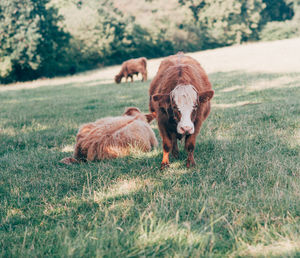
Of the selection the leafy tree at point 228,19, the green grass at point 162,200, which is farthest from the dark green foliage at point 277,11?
the green grass at point 162,200

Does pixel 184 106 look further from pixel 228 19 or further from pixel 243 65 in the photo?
pixel 228 19

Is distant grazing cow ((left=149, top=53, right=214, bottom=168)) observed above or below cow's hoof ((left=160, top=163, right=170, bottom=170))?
above

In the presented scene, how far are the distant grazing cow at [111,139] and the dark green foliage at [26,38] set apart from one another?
2615cm

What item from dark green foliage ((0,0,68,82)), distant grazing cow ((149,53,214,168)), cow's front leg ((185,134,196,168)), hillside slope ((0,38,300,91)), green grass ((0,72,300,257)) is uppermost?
dark green foliage ((0,0,68,82))

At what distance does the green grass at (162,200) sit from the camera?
2.15 metres

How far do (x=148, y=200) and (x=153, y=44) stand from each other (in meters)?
41.6

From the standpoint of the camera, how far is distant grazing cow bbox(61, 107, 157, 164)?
4.64 m

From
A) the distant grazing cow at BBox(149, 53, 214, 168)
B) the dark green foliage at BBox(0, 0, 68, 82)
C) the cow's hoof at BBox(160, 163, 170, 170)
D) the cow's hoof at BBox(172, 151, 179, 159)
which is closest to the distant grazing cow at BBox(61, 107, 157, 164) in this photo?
the cow's hoof at BBox(172, 151, 179, 159)

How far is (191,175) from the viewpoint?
3.53 metres

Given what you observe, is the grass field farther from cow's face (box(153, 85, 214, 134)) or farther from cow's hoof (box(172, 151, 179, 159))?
cow's face (box(153, 85, 214, 134))

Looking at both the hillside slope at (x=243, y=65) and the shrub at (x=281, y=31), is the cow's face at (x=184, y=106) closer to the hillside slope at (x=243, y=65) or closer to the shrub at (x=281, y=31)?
the hillside slope at (x=243, y=65)

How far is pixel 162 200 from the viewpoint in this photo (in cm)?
278

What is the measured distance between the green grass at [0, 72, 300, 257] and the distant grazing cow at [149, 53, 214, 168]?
11.9 inches

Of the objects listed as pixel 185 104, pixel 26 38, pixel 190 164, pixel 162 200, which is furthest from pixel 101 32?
pixel 162 200
